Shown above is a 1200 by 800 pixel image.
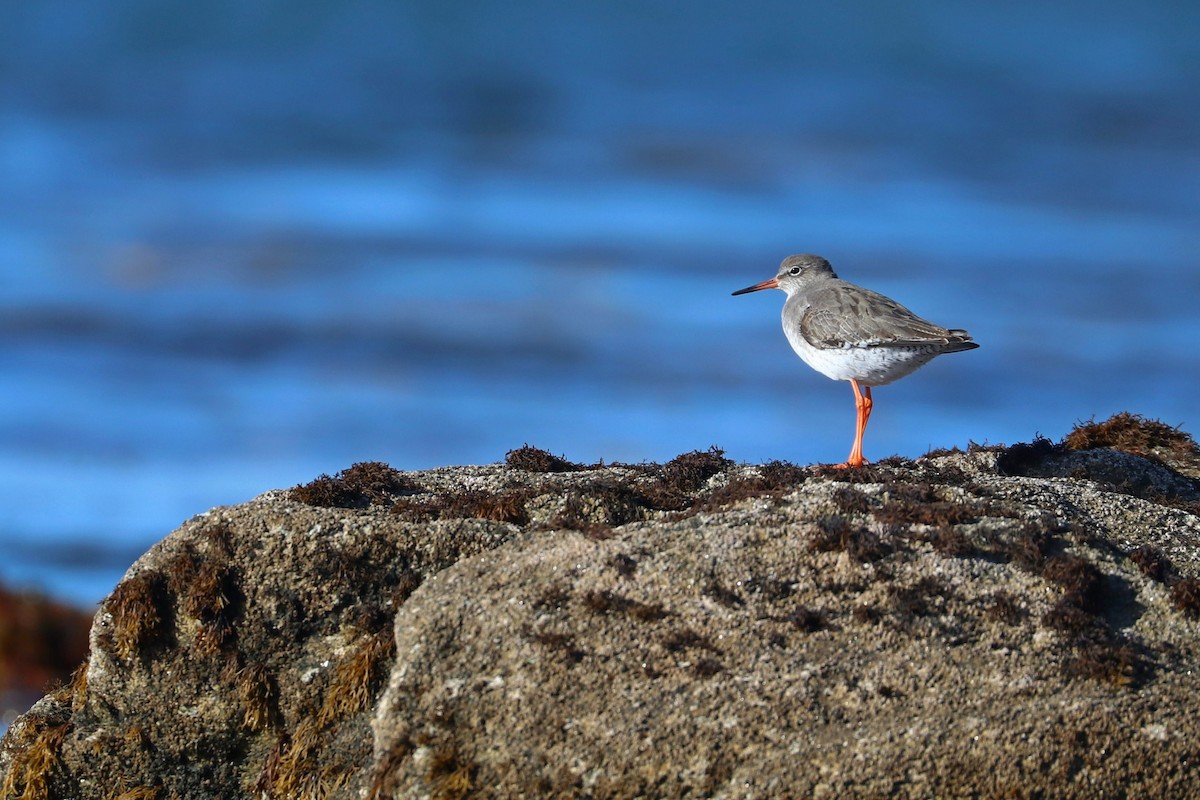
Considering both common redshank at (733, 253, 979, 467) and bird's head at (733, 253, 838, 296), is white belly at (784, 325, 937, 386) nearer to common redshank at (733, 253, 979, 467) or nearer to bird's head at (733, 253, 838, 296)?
common redshank at (733, 253, 979, 467)

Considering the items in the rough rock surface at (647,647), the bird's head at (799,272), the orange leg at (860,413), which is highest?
the bird's head at (799,272)

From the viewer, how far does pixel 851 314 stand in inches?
528

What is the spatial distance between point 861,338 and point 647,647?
646cm

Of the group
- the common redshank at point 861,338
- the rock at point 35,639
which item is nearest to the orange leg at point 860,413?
the common redshank at point 861,338

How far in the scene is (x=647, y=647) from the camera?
24.9 ft

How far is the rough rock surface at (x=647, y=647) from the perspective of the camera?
23.2 ft

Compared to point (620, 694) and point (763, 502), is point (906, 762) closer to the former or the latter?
point (620, 694)

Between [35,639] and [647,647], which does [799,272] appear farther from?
[35,639]

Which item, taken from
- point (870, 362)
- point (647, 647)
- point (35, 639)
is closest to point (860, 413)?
point (870, 362)

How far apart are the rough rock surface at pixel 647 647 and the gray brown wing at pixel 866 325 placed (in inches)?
108

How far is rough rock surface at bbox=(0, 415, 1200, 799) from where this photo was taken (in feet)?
23.2

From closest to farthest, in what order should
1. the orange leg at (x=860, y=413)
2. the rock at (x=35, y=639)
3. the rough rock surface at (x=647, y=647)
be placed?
1. the rough rock surface at (x=647, y=647)
2. the orange leg at (x=860, y=413)
3. the rock at (x=35, y=639)

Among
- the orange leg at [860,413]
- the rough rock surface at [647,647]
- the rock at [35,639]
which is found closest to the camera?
the rough rock surface at [647,647]

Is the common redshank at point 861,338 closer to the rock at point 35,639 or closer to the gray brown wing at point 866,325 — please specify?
the gray brown wing at point 866,325
